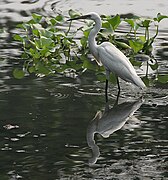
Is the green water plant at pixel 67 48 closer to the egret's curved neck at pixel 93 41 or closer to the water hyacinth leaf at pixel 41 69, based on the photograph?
the water hyacinth leaf at pixel 41 69

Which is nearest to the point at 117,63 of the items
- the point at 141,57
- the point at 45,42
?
the point at 45,42

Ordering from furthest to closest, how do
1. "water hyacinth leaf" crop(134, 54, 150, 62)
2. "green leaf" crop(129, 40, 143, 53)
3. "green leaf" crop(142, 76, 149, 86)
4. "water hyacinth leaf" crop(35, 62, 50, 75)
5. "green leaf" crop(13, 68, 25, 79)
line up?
"water hyacinth leaf" crop(134, 54, 150, 62) < "green leaf" crop(129, 40, 143, 53) < "water hyacinth leaf" crop(35, 62, 50, 75) < "green leaf" crop(13, 68, 25, 79) < "green leaf" crop(142, 76, 149, 86)

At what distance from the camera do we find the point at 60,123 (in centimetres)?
933

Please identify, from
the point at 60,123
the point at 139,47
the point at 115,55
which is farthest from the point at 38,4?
the point at 60,123

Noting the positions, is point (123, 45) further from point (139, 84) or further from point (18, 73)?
point (139, 84)

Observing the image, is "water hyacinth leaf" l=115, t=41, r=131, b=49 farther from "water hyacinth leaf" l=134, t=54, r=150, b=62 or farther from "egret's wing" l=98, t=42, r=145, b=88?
"egret's wing" l=98, t=42, r=145, b=88

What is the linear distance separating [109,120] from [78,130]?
0.61 metres

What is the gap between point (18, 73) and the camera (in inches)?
458

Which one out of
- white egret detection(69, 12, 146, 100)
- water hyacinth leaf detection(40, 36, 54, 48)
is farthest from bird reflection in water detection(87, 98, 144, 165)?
water hyacinth leaf detection(40, 36, 54, 48)

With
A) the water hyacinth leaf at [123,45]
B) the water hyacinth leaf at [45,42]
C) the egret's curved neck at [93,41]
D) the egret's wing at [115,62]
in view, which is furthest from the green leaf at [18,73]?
the water hyacinth leaf at [123,45]

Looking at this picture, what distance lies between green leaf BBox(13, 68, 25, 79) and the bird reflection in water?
6.27 ft

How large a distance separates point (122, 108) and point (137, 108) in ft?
0.66

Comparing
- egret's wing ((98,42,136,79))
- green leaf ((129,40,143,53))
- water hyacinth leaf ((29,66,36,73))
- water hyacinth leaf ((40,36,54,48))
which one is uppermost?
egret's wing ((98,42,136,79))

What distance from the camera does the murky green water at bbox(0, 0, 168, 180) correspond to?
7695 millimetres
